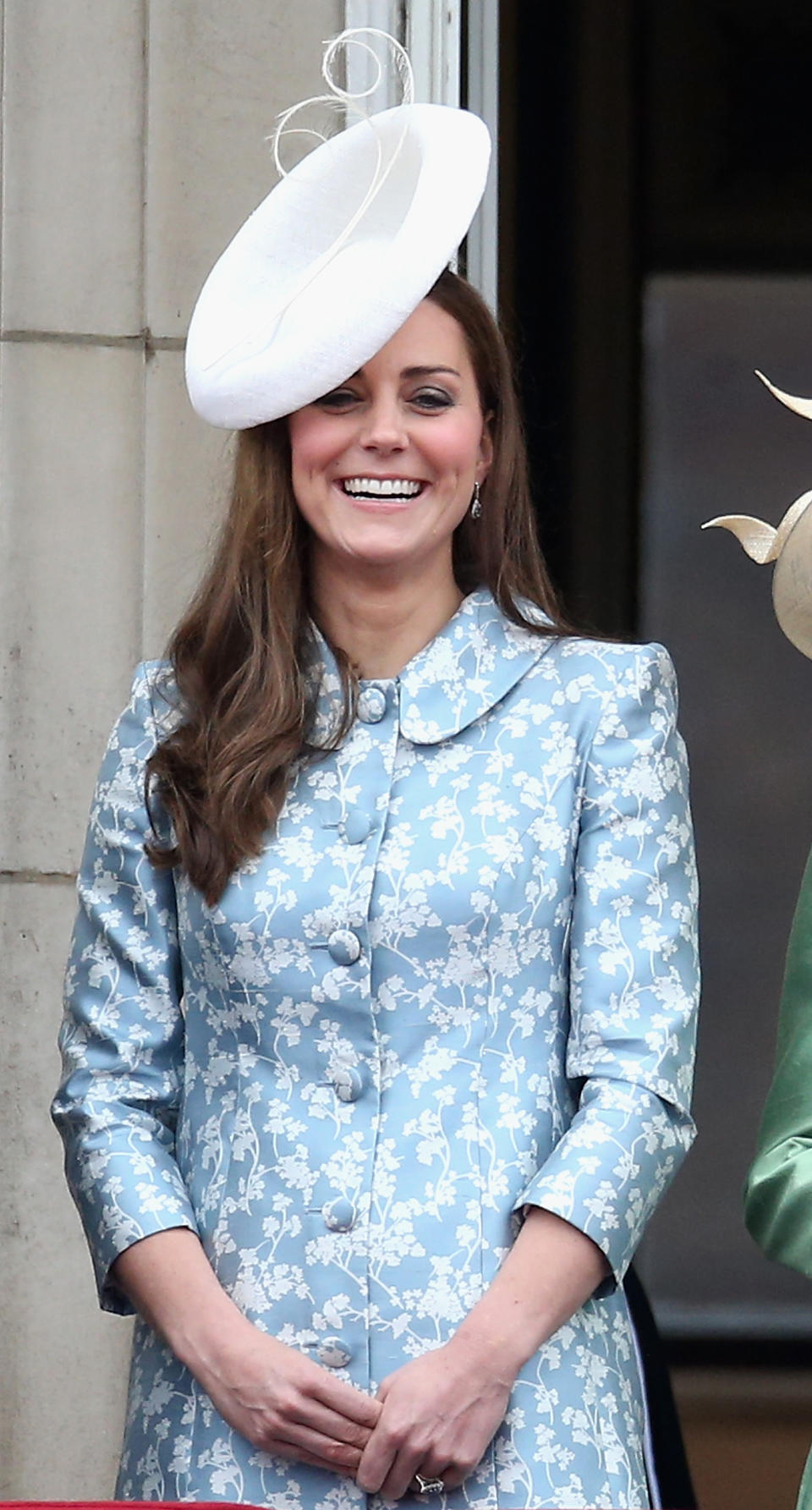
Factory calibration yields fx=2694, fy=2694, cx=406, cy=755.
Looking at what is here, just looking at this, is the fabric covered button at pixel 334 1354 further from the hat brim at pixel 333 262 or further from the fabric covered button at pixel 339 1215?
the hat brim at pixel 333 262

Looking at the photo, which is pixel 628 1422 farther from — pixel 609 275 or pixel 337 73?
pixel 609 275

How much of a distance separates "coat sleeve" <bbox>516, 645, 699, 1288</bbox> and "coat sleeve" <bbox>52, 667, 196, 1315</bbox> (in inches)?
15.5

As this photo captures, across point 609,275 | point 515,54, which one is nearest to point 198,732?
point 515,54

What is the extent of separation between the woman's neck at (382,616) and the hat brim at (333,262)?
8.0 inches

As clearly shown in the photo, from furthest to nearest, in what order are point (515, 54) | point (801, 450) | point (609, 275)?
point (801, 450)
point (609, 275)
point (515, 54)

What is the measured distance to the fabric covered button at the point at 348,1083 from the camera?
2.55 meters

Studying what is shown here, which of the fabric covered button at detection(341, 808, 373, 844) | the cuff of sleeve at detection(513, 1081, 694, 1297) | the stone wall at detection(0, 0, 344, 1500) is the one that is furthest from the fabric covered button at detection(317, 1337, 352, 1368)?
the stone wall at detection(0, 0, 344, 1500)

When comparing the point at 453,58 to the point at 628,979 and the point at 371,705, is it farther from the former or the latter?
the point at 628,979

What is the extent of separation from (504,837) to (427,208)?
65 cm

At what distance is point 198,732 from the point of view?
9.00 feet

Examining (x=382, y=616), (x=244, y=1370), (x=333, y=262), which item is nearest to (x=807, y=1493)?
(x=244, y=1370)

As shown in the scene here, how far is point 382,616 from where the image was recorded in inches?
110

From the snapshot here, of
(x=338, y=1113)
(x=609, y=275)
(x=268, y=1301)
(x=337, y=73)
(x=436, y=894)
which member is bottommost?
(x=268, y=1301)

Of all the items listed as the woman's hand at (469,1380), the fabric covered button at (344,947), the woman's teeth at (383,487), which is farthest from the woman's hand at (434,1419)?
the woman's teeth at (383,487)
